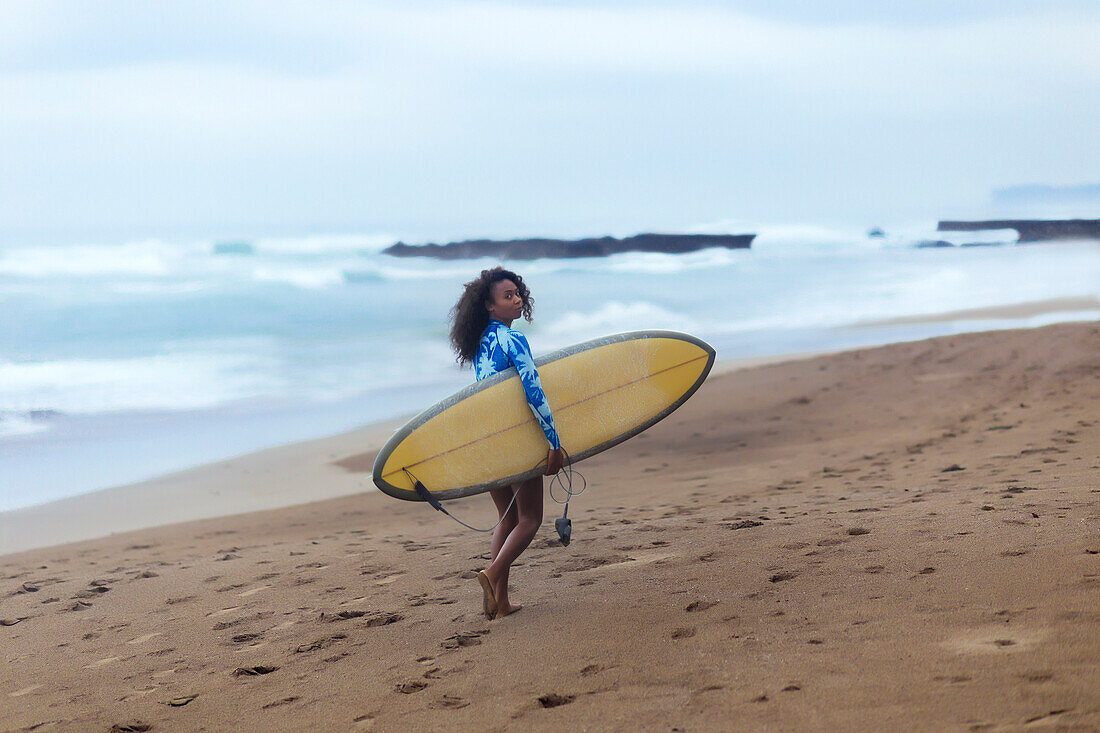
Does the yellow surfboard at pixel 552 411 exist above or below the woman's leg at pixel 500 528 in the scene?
above

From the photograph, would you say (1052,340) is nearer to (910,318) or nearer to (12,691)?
(910,318)

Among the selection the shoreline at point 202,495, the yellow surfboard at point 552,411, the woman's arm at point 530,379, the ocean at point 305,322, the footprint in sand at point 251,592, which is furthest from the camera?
the ocean at point 305,322

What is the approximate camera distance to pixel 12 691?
10.1 feet

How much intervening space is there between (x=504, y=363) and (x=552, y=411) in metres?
0.52

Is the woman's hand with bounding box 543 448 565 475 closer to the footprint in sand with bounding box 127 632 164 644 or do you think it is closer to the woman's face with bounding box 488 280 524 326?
the woman's face with bounding box 488 280 524 326

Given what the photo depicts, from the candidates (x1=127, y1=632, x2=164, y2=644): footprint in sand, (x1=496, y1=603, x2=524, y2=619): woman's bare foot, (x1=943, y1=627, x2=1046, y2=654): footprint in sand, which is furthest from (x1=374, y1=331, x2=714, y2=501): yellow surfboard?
(x1=943, y1=627, x2=1046, y2=654): footprint in sand

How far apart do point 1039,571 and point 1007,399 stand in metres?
5.14

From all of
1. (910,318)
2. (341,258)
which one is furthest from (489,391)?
(341,258)

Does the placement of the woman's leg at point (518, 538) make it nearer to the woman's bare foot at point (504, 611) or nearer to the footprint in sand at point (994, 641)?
the woman's bare foot at point (504, 611)

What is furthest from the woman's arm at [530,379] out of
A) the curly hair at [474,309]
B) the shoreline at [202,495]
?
the shoreline at [202,495]

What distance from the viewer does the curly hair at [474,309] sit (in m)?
3.26

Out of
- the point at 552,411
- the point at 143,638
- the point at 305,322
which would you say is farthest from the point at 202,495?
the point at 305,322

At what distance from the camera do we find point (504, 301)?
3252 mm

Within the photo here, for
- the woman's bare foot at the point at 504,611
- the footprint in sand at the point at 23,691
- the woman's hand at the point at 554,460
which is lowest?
the footprint in sand at the point at 23,691
